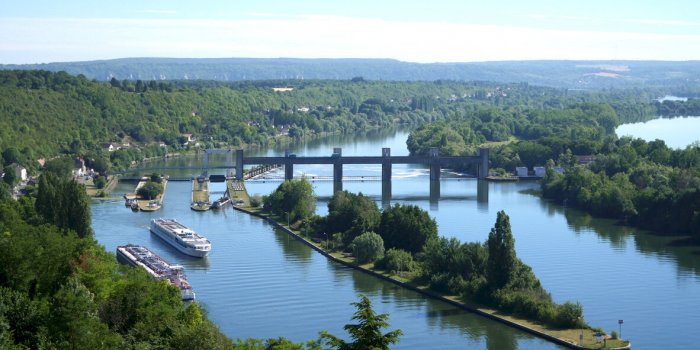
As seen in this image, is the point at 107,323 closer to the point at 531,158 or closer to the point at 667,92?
the point at 531,158

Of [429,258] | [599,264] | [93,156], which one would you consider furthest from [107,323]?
[93,156]

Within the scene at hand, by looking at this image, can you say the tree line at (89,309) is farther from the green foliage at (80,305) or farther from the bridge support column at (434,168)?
the bridge support column at (434,168)

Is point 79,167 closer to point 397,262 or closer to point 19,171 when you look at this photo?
point 19,171

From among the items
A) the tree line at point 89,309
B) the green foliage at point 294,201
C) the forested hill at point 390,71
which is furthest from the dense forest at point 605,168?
the forested hill at point 390,71

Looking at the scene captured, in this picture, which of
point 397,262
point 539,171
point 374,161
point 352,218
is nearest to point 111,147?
point 374,161

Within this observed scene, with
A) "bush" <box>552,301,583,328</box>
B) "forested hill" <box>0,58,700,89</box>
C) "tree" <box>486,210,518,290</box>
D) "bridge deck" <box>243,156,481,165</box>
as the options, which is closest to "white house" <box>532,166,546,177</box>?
"bridge deck" <box>243,156,481,165</box>

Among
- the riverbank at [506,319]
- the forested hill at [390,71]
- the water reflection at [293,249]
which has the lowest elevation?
the forested hill at [390,71]
